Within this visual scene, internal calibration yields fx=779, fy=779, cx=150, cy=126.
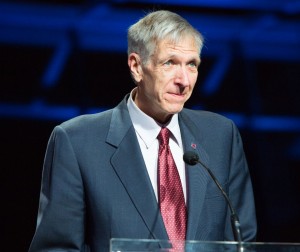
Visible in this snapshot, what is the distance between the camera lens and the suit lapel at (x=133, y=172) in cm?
217

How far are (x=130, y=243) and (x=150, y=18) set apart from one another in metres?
0.79

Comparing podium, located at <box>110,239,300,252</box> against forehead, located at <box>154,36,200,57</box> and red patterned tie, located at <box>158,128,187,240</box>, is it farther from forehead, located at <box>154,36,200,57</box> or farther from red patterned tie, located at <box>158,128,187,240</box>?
forehead, located at <box>154,36,200,57</box>

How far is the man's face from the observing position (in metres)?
2.22

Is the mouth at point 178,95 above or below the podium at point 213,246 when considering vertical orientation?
above

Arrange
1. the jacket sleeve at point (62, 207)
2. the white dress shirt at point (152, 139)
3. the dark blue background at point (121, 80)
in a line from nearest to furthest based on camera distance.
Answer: the jacket sleeve at point (62, 207) < the white dress shirt at point (152, 139) < the dark blue background at point (121, 80)

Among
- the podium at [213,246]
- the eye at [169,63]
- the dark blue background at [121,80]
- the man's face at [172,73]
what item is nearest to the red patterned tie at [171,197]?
the man's face at [172,73]

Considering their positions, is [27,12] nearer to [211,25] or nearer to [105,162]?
[211,25]

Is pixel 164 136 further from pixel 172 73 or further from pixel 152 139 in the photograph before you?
pixel 172 73

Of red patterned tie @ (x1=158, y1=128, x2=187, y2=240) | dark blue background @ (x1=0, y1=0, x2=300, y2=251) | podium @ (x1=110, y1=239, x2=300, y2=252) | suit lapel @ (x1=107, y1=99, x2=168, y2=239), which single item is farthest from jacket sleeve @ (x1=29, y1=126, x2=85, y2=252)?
dark blue background @ (x1=0, y1=0, x2=300, y2=251)

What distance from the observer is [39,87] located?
3.42 meters

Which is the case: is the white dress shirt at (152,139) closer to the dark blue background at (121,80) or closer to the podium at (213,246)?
the podium at (213,246)

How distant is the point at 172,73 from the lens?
87.7 inches

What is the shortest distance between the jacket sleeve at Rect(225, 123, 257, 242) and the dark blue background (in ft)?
3.96

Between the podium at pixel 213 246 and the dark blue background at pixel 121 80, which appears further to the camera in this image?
the dark blue background at pixel 121 80
